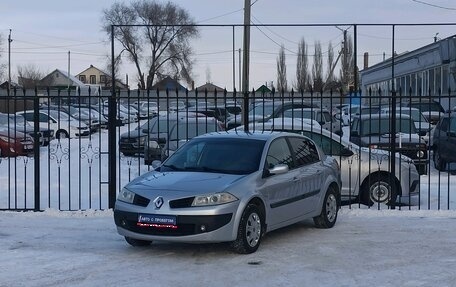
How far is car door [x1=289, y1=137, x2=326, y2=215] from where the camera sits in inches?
386

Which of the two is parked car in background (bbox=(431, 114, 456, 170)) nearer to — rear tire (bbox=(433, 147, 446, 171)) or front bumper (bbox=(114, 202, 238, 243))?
rear tire (bbox=(433, 147, 446, 171))

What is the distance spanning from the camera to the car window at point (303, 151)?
33.0 ft

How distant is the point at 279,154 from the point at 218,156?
85 cm

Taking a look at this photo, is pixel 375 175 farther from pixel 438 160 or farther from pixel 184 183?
pixel 438 160

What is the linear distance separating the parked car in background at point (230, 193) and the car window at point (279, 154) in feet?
0.05

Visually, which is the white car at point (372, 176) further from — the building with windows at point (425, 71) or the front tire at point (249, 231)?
the building with windows at point (425, 71)

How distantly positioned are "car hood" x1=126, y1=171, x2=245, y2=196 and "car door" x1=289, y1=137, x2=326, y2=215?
1.35m

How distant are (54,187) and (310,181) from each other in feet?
21.6

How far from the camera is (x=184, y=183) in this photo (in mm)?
8570

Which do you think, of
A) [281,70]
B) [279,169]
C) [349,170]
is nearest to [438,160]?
[349,170]

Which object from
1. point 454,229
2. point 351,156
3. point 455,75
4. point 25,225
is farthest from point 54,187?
point 455,75

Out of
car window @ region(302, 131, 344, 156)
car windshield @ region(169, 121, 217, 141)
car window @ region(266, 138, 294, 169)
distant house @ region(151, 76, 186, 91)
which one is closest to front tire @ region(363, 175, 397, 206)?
car window @ region(302, 131, 344, 156)

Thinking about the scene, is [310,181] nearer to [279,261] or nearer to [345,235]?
[345,235]

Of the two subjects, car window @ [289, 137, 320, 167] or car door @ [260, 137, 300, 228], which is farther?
car window @ [289, 137, 320, 167]
